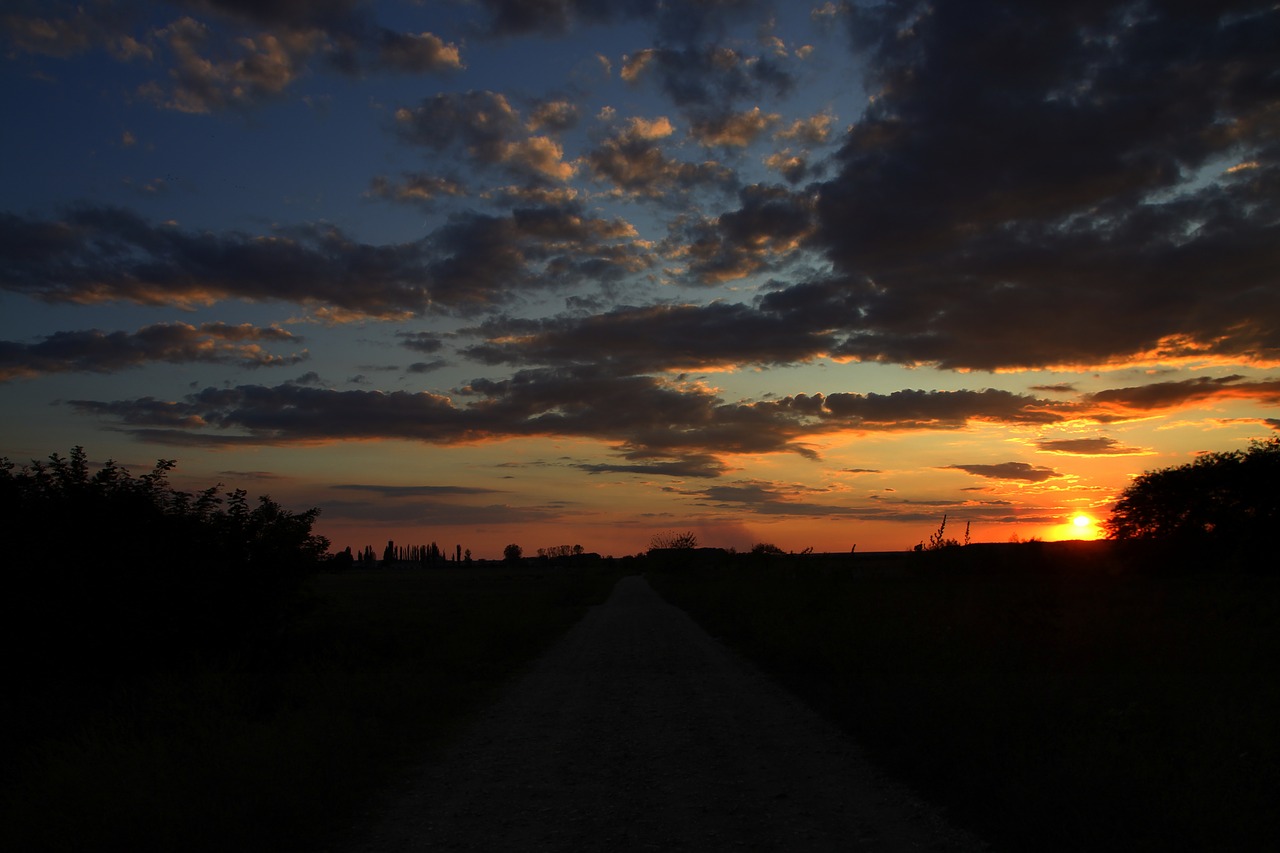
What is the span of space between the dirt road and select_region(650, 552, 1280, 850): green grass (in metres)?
0.66

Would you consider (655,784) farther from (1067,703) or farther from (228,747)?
(1067,703)

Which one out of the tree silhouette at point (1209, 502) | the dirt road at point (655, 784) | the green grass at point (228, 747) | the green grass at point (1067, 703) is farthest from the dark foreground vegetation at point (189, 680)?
the tree silhouette at point (1209, 502)

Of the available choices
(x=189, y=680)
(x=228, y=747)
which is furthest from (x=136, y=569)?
(x=228, y=747)

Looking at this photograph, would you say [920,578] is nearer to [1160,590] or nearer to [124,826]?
[1160,590]

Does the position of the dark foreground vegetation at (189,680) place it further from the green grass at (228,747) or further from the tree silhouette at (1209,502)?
the tree silhouette at (1209,502)

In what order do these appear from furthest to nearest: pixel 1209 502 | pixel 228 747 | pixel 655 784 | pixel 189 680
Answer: pixel 1209 502 → pixel 189 680 → pixel 228 747 → pixel 655 784

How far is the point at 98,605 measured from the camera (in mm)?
15320

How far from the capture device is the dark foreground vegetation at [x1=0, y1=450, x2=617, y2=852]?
6.95 metres

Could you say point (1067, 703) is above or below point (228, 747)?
above

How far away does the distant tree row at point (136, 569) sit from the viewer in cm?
1498

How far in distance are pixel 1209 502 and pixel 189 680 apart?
42397 mm

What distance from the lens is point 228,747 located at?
8898mm

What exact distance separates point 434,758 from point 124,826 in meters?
3.40

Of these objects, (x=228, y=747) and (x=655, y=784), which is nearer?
(x=655, y=784)
